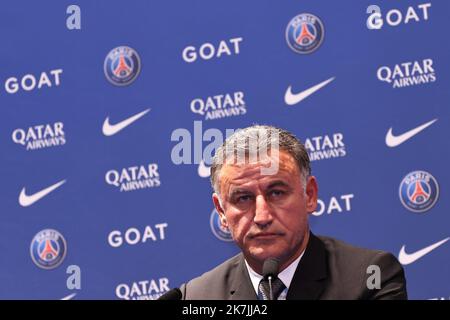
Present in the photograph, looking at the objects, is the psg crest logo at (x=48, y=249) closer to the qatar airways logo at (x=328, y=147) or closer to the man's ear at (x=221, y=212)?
the qatar airways logo at (x=328, y=147)

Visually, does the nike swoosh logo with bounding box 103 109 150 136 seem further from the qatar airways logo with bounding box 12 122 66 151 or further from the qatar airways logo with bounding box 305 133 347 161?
the qatar airways logo with bounding box 305 133 347 161

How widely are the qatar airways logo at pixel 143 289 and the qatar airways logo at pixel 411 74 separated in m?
1.72

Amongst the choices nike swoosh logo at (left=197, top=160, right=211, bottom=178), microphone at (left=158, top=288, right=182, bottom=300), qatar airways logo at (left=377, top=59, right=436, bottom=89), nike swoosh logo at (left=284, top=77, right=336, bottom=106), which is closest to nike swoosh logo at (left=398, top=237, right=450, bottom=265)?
qatar airways logo at (left=377, top=59, right=436, bottom=89)

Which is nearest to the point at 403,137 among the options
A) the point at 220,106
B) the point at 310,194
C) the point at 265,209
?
the point at 220,106

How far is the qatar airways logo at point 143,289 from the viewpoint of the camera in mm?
4574

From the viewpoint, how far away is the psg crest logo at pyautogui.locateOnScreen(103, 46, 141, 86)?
4.82m

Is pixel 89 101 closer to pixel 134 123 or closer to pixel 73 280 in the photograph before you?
pixel 134 123

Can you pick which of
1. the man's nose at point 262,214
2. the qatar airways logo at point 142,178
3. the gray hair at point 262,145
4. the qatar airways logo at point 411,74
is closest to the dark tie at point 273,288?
the man's nose at point 262,214

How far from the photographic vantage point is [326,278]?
2.72 metres

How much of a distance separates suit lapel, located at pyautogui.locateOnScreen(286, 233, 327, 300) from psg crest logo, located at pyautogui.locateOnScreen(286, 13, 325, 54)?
6.87ft

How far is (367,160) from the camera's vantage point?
455 centimetres

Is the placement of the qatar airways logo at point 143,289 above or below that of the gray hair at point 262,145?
below

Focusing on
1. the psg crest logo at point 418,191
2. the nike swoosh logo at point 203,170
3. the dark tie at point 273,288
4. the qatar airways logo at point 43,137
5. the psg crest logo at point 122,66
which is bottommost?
the dark tie at point 273,288

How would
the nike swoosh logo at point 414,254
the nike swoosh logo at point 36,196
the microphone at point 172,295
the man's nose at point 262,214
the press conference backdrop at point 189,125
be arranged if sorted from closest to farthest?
the microphone at point 172,295, the man's nose at point 262,214, the nike swoosh logo at point 414,254, the press conference backdrop at point 189,125, the nike swoosh logo at point 36,196
